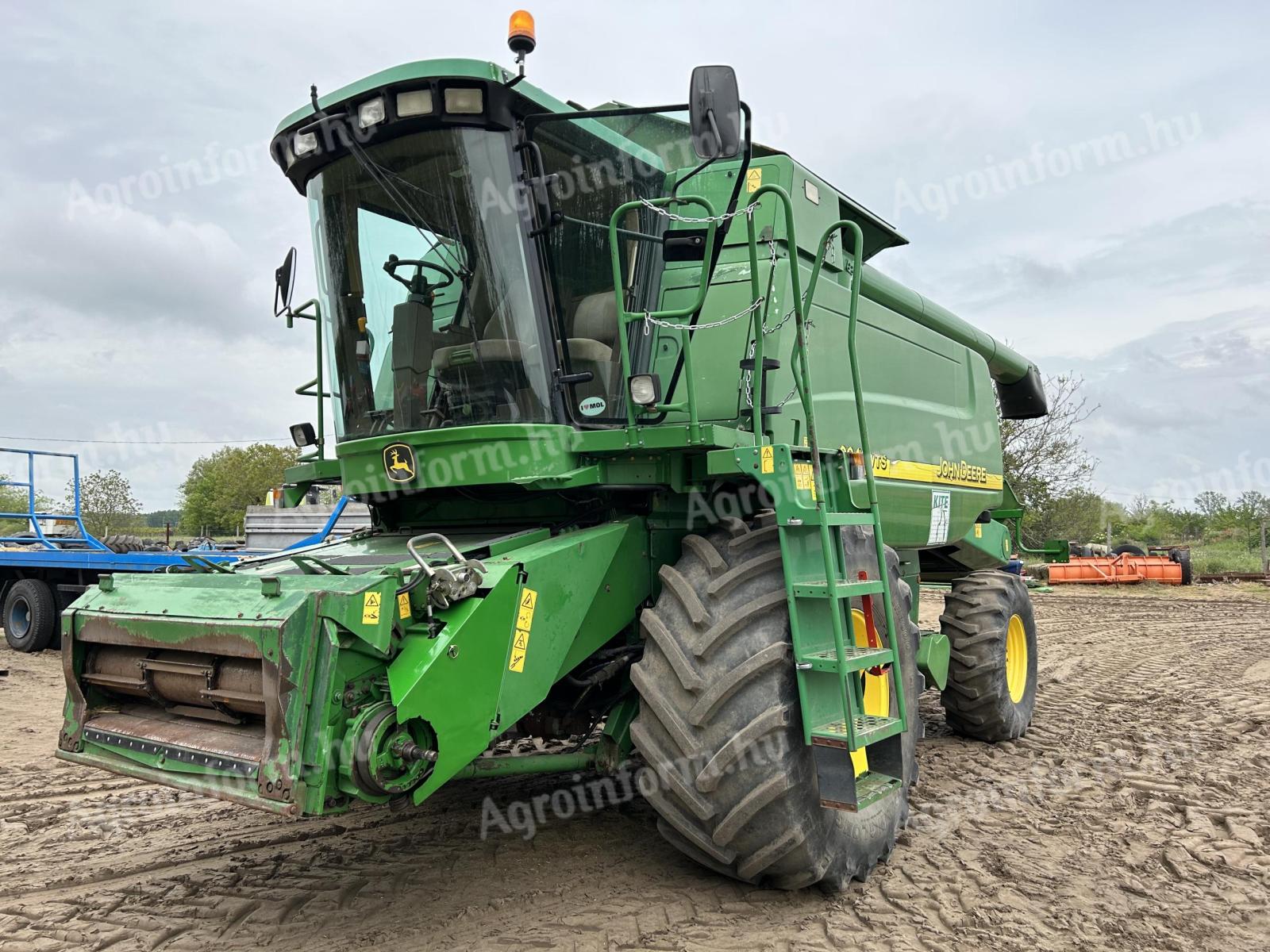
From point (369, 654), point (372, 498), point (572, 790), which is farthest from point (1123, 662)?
point (369, 654)

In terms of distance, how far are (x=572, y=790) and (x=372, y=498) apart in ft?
6.62

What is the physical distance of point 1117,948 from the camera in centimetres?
332


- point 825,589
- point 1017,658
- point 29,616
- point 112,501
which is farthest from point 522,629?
point 112,501

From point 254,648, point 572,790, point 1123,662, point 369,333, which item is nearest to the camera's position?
point 254,648

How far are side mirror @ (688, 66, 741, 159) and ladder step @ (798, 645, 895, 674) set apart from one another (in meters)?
1.89

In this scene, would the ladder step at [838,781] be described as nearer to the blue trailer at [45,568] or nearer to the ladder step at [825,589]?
the ladder step at [825,589]

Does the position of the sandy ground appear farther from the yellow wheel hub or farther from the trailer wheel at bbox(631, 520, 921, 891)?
the yellow wheel hub

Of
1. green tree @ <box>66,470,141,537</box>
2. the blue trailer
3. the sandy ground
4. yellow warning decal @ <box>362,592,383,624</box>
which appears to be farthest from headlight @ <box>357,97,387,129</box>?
green tree @ <box>66,470,141,537</box>

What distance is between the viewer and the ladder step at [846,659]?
3.50 m

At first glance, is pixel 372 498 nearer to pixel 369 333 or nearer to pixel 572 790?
pixel 369 333

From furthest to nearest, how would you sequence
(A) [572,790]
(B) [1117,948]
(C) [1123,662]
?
(C) [1123,662], (A) [572,790], (B) [1117,948]

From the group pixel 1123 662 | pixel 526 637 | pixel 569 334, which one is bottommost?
pixel 1123 662

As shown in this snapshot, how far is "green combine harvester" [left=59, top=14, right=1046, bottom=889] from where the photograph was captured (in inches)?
122

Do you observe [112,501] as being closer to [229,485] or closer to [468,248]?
[229,485]
